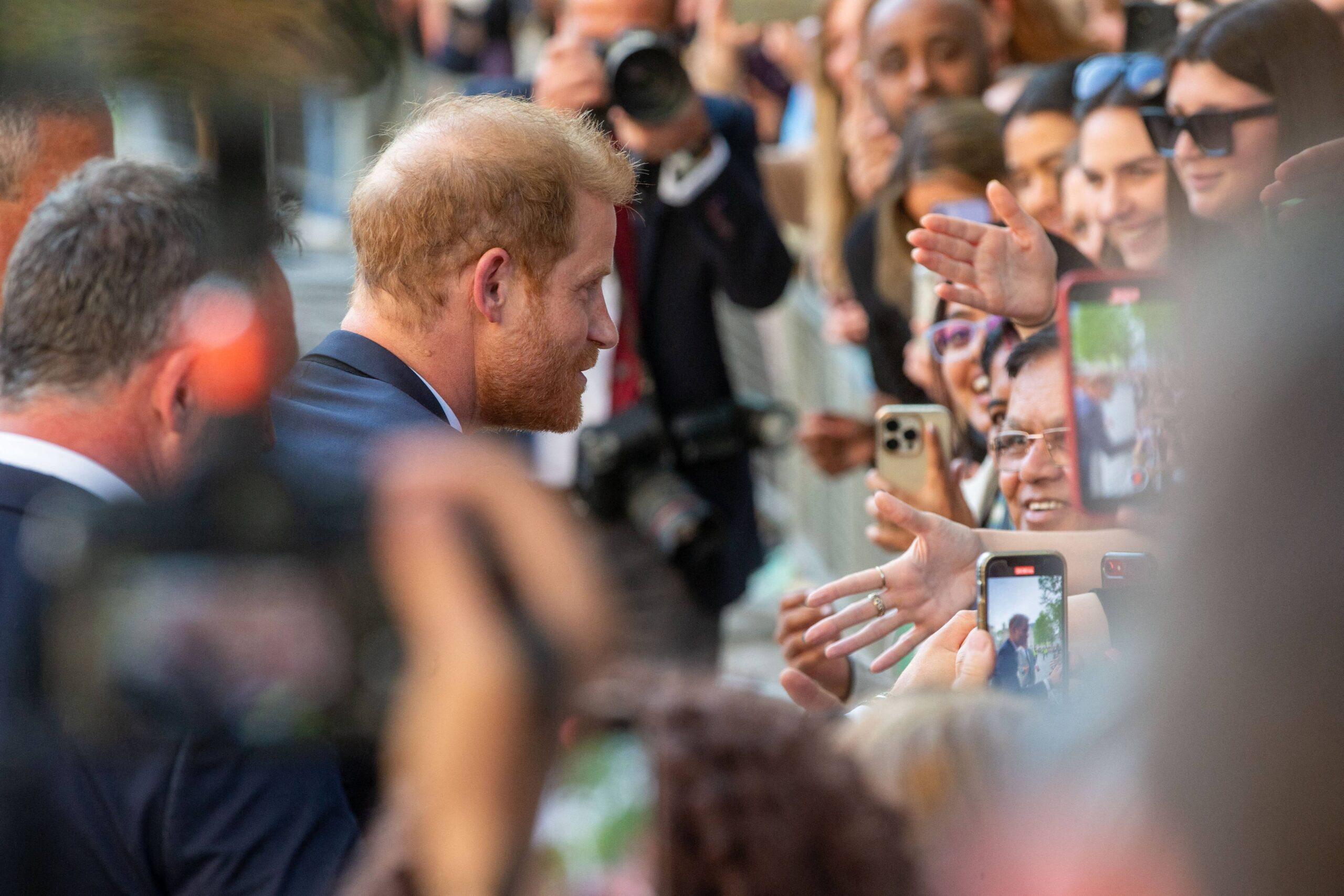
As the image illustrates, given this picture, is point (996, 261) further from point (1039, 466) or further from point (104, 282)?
point (104, 282)

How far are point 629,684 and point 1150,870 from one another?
0.37 meters

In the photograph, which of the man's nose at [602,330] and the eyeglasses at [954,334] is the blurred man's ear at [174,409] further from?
the eyeglasses at [954,334]

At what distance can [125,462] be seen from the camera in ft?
4.85

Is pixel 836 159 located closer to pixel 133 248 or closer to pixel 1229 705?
pixel 133 248

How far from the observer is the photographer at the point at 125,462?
53.8 inches

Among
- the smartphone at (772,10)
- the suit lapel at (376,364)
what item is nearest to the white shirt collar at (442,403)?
the suit lapel at (376,364)

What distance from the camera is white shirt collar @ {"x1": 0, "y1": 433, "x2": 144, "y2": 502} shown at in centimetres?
146

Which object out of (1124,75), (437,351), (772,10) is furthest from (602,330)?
(772,10)

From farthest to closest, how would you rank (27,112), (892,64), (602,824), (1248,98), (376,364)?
(892,64)
(1248,98)
(27,112)
(376,364)
(602,824)

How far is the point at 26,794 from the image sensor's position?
1343 mm

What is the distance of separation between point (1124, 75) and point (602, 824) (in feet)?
6.39

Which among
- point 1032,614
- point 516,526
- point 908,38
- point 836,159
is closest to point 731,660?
point 836,159

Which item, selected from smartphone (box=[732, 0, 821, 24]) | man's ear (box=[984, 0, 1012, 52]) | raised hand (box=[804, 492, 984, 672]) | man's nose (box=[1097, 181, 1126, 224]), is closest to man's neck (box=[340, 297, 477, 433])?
raised hand (box=[804, 492, 984, 672])

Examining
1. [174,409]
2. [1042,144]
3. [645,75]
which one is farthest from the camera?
[645,75]
